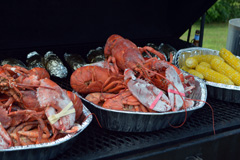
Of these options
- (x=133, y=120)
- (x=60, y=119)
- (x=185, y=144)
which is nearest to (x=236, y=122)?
(x=185, y=144)

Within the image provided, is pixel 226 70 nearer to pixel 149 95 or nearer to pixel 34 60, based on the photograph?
pixel 149 95

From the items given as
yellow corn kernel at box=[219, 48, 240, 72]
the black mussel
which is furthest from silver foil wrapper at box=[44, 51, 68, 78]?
yellow corn kernel at box=[219, 48, 240, 72]

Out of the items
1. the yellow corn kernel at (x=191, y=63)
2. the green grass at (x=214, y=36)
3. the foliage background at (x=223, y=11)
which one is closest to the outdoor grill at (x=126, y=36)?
the yellow corn kernel at (x=191, y=63)

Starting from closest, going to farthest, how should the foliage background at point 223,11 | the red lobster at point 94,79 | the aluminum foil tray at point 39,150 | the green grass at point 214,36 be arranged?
the aluminum foil tray at point 39,150
the red lobster at point 94,79
the green grass at point 214,36
the foliage background at point 223,11

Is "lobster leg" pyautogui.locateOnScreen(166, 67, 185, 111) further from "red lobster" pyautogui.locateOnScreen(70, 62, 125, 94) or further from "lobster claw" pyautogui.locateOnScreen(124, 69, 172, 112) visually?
"red lobster" pyautogui.locateOnScreen(70, 62, 125, 94)

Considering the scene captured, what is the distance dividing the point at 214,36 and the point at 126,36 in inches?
199

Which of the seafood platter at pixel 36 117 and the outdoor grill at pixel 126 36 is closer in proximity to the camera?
the seafood platter at pixel 36 117

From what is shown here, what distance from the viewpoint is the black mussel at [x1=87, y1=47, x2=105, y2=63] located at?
294 centimetres

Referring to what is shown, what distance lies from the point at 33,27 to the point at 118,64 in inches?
45.5

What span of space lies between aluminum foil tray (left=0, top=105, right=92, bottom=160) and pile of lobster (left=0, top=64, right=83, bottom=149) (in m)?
0.07

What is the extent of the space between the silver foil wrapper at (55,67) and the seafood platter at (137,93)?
0.50m

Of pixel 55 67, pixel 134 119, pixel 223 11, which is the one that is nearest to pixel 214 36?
pixel 223 11

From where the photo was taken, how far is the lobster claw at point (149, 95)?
69.2 inches

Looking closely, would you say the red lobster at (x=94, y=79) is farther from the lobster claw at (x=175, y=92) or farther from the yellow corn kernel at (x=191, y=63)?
the yellow corn kernel at (x=191, y=63)
